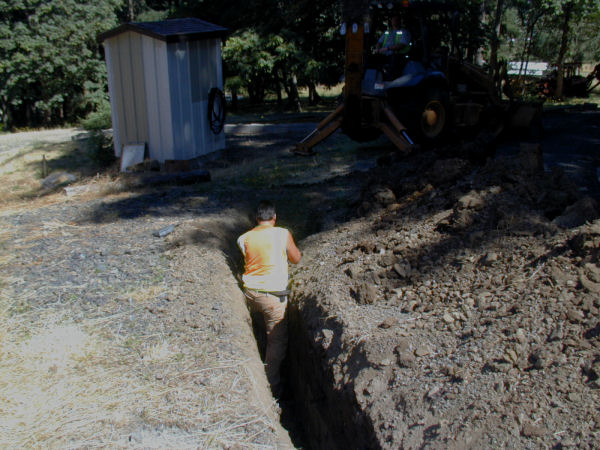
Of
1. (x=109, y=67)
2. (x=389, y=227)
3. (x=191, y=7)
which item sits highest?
(x=191, y=7)

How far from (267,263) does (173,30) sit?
801 cm

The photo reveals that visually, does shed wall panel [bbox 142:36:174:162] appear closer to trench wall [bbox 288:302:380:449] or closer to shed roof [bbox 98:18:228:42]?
shed roof [bbox 98:18:228:42]

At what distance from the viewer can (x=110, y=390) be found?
406cm

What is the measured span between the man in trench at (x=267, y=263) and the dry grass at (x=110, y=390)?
1190 millimetres

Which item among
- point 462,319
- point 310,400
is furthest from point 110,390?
point 462,319

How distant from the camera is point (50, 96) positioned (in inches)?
1051

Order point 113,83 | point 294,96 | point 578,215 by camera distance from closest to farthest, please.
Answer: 1. point 578,215
2. point 113,83
3. point 294,96

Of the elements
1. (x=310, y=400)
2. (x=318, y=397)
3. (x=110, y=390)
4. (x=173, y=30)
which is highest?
(x=173, y=30)

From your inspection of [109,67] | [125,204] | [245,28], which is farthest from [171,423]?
[245,28]

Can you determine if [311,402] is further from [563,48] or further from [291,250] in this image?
[563,48]

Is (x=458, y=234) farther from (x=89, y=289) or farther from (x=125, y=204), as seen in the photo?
(x=125, y=204)

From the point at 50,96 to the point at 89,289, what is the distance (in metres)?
24.0

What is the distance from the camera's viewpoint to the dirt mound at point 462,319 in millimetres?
3465

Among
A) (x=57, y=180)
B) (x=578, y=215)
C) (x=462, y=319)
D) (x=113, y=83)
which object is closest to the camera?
(x=462, y=319)
